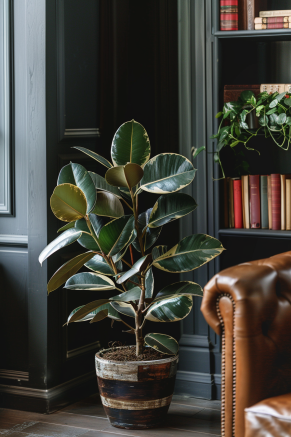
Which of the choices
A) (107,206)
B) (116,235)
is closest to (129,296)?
(116,235)

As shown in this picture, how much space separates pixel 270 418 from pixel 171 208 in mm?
1023

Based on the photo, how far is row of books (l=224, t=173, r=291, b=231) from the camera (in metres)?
2.43

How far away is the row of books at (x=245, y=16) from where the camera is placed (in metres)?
2.42

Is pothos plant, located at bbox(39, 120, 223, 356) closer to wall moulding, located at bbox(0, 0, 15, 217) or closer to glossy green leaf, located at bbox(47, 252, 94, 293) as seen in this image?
glossy green leaf, located at bbox(47, 252, 94, 293)

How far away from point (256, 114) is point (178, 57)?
575mm

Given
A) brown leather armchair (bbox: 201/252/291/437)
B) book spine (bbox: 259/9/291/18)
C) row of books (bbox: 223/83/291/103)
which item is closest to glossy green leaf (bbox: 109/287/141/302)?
brown leather armchair (bbox: 201/252/291/437)

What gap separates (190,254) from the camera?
212 cm

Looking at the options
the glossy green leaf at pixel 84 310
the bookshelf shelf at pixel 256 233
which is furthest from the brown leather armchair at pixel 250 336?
the bookshelf shelf at pixel 256 233

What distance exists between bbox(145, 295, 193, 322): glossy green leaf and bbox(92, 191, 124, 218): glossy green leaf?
411mm

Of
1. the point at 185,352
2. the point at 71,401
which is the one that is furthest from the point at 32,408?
the point at 185,352

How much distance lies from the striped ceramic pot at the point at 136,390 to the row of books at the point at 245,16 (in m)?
1.55

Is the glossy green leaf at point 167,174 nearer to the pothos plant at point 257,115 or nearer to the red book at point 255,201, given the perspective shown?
the pothos plant at point 257,115

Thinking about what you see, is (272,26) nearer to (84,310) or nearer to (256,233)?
(256,233)

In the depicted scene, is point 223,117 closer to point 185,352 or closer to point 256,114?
point 256,114
